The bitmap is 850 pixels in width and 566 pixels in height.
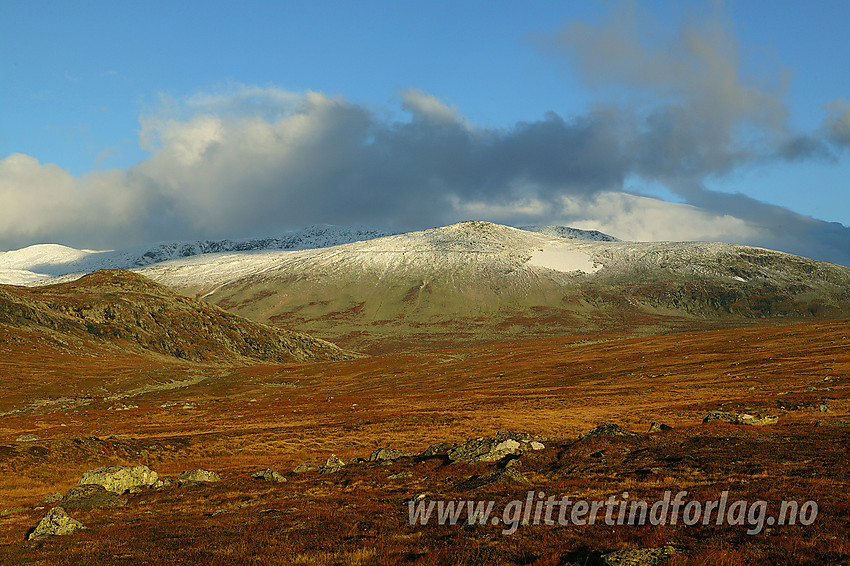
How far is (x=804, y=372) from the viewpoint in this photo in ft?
235

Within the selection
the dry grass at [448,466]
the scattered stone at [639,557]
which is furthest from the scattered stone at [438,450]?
the scattered stone at [639,557]

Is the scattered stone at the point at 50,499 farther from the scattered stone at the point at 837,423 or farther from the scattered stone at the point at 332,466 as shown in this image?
the scattered stone at the point at 837,423

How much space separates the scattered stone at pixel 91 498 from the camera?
3092 cm

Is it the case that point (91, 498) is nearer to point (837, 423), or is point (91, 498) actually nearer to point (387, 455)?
point (387, 455)

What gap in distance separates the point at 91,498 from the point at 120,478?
4.06 meters

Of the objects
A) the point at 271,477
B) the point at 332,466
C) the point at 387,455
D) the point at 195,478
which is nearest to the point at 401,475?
the point at 387,455

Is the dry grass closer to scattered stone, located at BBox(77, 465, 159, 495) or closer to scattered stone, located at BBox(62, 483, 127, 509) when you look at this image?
scattered stone, located at BBox(62, 483, 127, 509)

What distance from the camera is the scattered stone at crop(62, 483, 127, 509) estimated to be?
30922 mm

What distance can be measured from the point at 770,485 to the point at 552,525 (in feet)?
31.6

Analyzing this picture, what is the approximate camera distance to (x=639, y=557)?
1397cm

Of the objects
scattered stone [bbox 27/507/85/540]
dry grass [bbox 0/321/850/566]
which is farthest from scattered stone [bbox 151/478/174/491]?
scattered stone [bbox 27/507/85/540]

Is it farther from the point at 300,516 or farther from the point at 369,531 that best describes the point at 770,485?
the point at 300,516

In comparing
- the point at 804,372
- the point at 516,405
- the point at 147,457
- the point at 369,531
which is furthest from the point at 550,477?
the point at 804,372

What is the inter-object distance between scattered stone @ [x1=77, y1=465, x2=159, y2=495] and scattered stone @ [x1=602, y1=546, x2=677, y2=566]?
32.4 m
